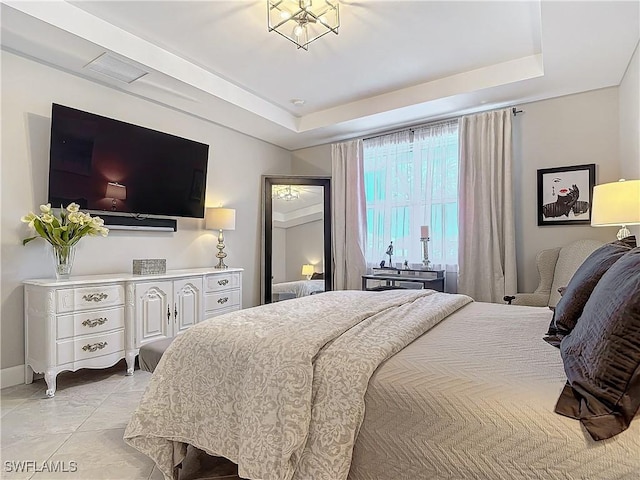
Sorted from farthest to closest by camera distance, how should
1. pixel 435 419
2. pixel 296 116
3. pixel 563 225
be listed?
pixel 296 116
pixel 563 225
pixel 435 419

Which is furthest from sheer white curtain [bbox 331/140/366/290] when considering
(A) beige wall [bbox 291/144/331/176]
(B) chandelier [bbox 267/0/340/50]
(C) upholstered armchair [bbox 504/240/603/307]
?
(B) chandelier [bbox 267/0/340/50]

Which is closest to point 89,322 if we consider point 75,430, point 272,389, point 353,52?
point 75,430

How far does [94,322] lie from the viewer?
9.62 feet

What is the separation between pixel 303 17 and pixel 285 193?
9.10ft

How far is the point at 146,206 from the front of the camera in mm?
3645

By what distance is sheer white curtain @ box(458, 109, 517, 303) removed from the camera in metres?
3.92

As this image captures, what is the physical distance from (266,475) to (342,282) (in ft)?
12.5

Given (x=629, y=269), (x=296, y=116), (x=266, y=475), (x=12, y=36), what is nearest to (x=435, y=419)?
(x=266, y=475)

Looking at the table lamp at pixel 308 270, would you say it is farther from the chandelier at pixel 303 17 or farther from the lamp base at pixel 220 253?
the chandelier at pixel 303 17

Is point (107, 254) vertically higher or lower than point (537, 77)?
lower

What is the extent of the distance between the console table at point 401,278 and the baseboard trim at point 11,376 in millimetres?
3314

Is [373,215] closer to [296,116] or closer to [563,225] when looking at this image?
[296,116]

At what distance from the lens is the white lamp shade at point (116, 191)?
3348 millimetres

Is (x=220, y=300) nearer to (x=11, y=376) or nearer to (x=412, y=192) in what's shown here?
(x=11, y=376)
